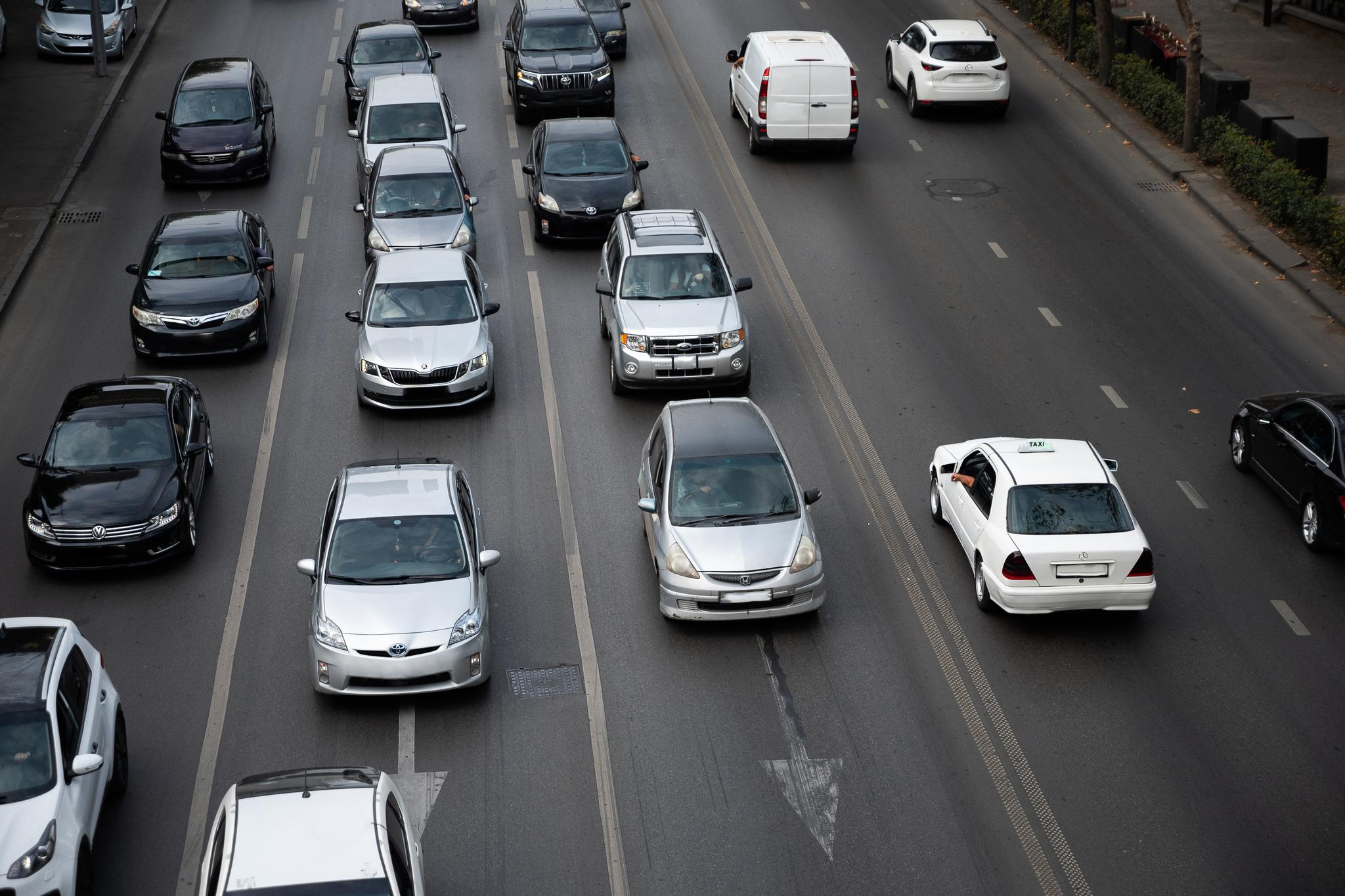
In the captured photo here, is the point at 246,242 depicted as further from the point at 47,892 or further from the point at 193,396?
the point at 47,892

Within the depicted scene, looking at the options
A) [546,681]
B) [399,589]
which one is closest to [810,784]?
[546,681]

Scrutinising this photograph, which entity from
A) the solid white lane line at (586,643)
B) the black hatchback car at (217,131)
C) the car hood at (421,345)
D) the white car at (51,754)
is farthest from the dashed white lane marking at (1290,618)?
the black hatchback car at (217,131)

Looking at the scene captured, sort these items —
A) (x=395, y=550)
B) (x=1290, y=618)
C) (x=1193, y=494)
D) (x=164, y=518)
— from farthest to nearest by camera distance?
1. (x=1193, y=494)
2. (x=164, y=518)
3. (x=1290, y=618)
4. (x=395, y=550)

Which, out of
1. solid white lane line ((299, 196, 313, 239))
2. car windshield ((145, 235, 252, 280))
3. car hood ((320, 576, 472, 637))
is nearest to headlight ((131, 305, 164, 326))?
car windshield ((145, 235, 252, 280))

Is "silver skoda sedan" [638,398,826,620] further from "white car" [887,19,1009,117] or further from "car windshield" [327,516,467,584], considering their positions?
"white car" [887,19,1009,117]

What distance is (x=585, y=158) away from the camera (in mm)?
24172

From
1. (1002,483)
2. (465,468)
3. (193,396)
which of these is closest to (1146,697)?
(1002,483)

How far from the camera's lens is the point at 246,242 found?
68.6 ft

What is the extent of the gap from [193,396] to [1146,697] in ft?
36.9

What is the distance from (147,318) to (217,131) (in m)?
7.57

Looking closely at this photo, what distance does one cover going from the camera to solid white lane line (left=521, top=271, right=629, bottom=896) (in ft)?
38.4

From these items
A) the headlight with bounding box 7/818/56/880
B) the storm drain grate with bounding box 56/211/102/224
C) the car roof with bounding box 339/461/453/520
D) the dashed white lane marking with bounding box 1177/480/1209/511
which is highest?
the headlight with bounding box 7/818/56/880

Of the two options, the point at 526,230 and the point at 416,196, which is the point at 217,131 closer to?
the point at 416,196

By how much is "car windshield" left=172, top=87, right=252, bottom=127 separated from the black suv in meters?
5.33
